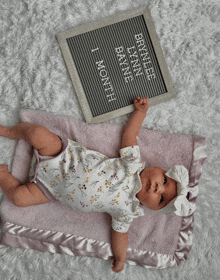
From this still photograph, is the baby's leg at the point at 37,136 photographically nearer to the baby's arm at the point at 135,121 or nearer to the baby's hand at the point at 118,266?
the baby's arm at the point at 135,121

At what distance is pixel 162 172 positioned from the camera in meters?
0.96

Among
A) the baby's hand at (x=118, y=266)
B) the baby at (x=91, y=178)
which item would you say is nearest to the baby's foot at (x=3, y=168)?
the baby at (x=91, y=178)

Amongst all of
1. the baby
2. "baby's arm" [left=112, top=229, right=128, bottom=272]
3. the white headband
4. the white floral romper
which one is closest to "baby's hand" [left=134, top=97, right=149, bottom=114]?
the baby

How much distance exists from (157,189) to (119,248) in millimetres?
298

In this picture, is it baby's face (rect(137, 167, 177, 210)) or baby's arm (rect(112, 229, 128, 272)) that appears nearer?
baby's face (rect(137, 167, 177, 210))

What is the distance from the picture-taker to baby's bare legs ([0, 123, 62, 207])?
93cm

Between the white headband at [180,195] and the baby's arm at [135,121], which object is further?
the baby's arm at [135,121]

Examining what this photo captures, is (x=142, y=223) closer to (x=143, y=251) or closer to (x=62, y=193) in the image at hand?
(x=143, y=251)

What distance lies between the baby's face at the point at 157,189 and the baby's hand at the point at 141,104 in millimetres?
229

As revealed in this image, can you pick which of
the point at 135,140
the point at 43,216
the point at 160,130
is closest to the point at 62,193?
the point at 43,216

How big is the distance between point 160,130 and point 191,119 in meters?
0.13

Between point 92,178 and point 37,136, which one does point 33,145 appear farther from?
point 92,178

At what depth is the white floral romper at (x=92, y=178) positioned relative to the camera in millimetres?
960

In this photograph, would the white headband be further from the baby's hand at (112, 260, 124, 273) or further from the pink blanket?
the baby's hand at (112, 260, 124, 273)
